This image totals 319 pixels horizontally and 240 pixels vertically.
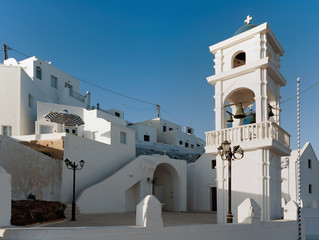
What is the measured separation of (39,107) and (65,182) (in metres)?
8.75

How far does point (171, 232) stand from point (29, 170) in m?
11.0

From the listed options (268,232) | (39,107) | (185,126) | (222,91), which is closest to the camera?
(268,232)

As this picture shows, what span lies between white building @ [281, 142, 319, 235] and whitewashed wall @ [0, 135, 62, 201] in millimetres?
16178

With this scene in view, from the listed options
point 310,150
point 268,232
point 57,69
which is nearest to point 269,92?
point 268,232

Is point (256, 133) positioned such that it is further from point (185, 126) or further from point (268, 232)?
point (185, 126)

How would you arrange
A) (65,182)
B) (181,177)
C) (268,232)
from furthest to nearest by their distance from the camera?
1. (181,177)
2. (65,182)
3. (268,232)

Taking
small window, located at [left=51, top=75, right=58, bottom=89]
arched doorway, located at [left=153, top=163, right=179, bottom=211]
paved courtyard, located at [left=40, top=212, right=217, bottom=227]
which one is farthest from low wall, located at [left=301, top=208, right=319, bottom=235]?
small window, located at [left=51, top=75, right=58, bottom=89]

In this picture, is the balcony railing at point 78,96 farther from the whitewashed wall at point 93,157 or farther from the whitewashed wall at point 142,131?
the whitewashed wall at point 93,157

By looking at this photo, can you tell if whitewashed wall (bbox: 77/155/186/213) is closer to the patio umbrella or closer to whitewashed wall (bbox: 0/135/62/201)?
whitewashed wall (bbox: 0/135/62/201)

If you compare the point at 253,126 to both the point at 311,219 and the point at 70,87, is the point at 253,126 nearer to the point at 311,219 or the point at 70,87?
the point at 311,219

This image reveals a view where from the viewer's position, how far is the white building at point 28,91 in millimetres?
24844

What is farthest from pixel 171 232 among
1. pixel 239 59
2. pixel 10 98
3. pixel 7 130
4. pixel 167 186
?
pixel 167 186

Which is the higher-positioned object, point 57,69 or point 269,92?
point 57,69

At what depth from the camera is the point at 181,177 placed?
2761 centimetres
